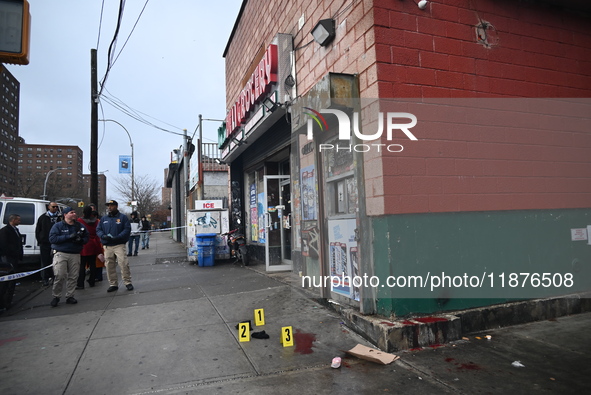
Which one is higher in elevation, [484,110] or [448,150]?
[484,110]

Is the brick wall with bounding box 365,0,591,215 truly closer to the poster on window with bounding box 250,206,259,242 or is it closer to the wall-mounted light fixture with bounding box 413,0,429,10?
the wall-mounted light fixture with bounding box 413,0,429,10

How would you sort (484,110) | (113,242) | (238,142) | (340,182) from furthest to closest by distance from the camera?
(238,142) < (113,242) < (340,182) < (484,110)

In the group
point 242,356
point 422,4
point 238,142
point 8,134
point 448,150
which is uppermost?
point 8,134

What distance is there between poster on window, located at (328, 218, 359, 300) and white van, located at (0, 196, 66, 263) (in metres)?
8.76

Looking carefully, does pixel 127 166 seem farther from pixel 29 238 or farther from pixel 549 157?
pixel 549 157

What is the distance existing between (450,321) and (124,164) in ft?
91.8

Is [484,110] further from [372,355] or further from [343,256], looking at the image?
[372,355]

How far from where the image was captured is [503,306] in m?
4.61

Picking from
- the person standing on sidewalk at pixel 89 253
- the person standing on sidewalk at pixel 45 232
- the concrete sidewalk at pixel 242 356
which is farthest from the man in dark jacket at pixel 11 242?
the concrete sidewalk at pixel 242 356

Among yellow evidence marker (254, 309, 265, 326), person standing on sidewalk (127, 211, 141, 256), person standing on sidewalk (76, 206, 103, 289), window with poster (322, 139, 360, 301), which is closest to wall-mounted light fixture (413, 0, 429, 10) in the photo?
window with poster (322, 139, 360, 301)

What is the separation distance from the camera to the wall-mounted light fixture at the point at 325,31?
5297 millimetres

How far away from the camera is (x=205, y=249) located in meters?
10.6

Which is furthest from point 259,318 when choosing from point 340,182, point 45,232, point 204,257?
point 45,232

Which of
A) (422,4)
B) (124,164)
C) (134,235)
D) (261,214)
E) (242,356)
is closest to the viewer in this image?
(242,356)
